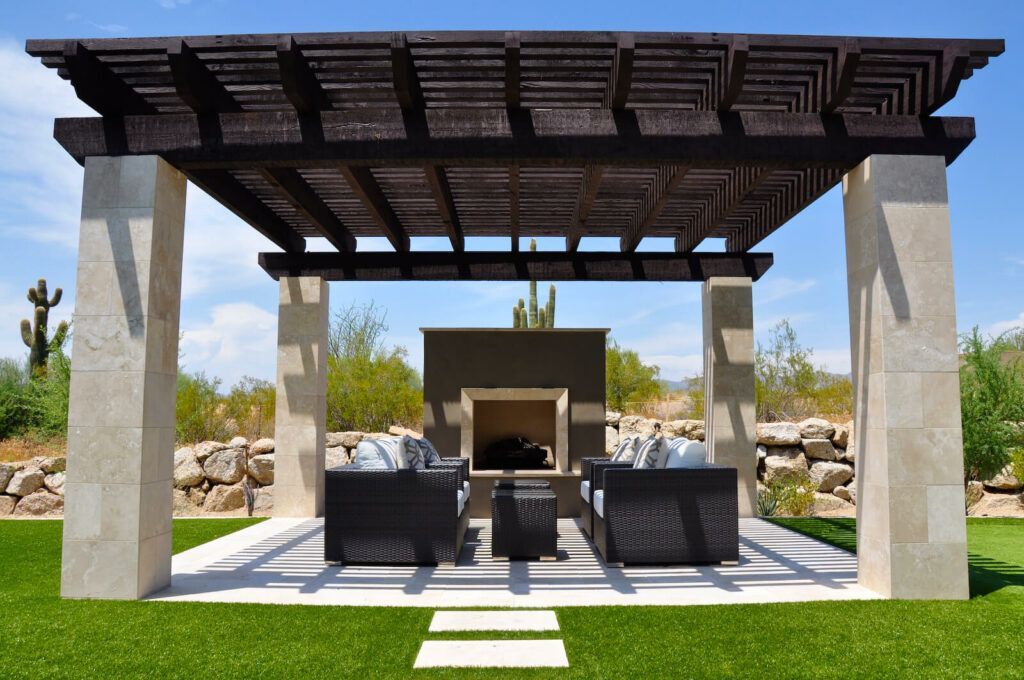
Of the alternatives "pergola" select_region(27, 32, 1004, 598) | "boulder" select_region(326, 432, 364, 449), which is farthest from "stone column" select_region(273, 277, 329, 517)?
"pergola" select_region(27, 32, 1004, 598)

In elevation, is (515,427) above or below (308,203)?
below

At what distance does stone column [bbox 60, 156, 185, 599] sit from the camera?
196 inches

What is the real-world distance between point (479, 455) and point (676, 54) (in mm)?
6493

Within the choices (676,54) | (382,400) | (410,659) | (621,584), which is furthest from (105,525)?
(382,400)

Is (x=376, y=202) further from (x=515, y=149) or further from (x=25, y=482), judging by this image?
(x=25, y=482)

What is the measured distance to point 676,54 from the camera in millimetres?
→ 4762

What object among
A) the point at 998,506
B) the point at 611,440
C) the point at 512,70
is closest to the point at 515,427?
Result: the point at 611,440

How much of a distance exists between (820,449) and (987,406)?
7.55ft

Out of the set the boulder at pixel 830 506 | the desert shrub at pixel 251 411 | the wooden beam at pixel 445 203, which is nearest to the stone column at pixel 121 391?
the wooden beam at pixel 445 203

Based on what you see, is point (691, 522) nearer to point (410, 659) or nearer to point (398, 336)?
point (410, 659)

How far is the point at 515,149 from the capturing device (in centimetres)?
513

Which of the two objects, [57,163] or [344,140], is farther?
[57,163]

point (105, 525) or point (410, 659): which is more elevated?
point (105, 525)

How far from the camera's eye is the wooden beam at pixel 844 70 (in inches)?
184
